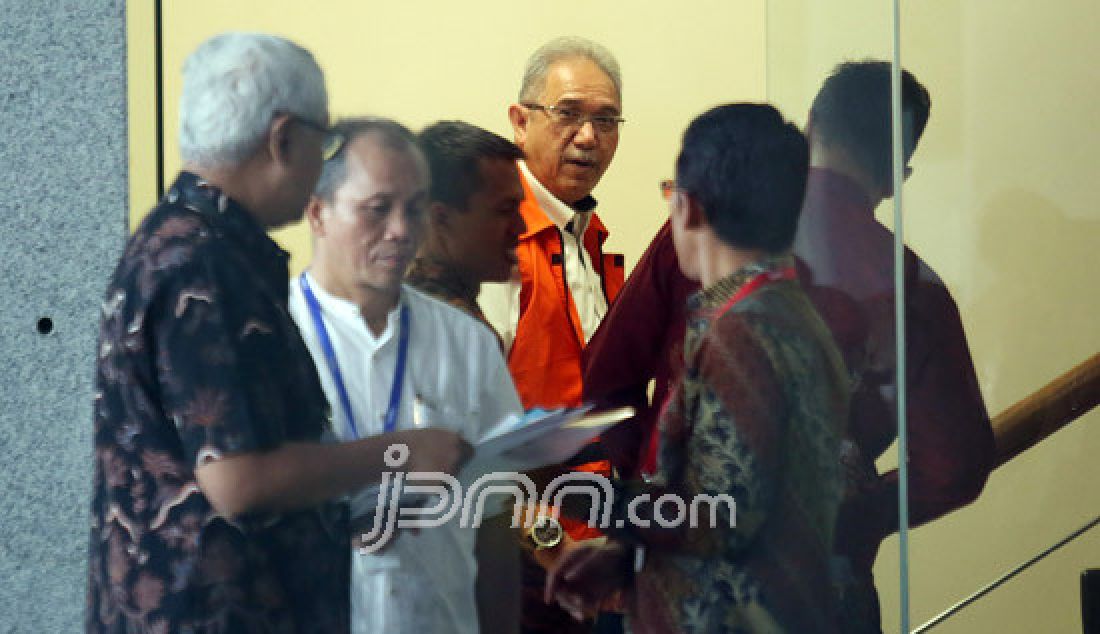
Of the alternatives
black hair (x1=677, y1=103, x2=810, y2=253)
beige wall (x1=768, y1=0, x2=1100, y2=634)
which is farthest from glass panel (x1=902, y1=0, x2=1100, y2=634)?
black hair (x1=677, y1=103, x2=810, y2=253)

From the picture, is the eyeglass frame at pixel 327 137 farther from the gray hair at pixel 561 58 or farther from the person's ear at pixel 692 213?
the person's ear at pixel 692 213

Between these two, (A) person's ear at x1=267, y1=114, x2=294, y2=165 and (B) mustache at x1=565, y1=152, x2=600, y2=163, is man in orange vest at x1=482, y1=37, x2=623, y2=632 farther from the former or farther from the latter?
(A) person's ear at x1=267, y1=114, x2=294, y2=165

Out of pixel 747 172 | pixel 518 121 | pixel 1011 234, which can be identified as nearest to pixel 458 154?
pixel 518 121

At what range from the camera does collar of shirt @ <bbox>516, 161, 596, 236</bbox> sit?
8.84 ft

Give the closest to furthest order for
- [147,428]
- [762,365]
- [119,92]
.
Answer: [147,428]
[762,365]
[119,92]

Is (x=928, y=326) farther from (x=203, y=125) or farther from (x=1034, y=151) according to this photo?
(x=203, y=125)

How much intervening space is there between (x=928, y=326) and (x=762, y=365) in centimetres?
42

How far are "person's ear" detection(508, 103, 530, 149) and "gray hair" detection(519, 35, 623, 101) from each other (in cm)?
2

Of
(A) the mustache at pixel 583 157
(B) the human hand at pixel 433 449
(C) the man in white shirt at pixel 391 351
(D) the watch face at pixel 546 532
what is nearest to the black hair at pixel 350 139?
(C) the man in white shirt at pixel 391 351

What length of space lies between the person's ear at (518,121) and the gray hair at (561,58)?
0.02m

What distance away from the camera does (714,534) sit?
2.69 m

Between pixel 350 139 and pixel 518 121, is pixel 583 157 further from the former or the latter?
pixel 350 139

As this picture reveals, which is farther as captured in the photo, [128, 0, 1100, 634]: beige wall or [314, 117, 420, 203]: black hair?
[128, 0, 1100, 634]: beige wall

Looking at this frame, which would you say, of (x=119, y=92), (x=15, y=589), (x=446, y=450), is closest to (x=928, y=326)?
(x=446, y=450)
